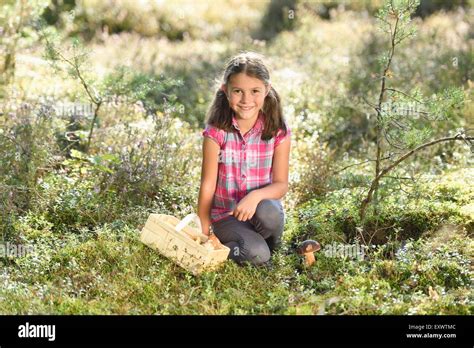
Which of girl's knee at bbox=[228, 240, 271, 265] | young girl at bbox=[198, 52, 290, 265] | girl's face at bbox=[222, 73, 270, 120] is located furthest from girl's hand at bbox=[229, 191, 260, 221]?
girl's face at bbox=[222, 73, 270, 120]

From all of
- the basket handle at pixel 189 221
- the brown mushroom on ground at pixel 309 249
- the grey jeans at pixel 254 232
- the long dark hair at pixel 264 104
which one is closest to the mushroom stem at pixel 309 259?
the brown mushroom on ground at pixel 309 249

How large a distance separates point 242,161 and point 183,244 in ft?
2.06

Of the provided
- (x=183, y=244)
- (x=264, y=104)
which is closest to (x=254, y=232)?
(x=183, y=244)

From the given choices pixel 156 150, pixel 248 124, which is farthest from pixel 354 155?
pixel 248 124

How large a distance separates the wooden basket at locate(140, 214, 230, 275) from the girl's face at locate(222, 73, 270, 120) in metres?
0.65

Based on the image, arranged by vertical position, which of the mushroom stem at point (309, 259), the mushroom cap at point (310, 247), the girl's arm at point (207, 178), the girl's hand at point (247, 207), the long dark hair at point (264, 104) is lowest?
the mushroom stem at point (309, 259)

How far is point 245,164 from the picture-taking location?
453 cm

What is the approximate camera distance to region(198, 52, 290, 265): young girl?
14.3 ft

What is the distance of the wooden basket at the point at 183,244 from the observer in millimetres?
4203

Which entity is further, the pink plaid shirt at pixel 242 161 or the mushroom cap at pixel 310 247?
the pink plaid shirt at pixel 242 161

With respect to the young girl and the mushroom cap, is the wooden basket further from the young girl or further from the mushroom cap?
the mushroom cap

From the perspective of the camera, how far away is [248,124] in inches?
178

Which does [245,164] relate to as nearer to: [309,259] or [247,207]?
[247,207]

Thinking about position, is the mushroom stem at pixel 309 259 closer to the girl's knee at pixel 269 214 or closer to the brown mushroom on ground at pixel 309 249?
the brown mushroom on ground at pixel 309 249
